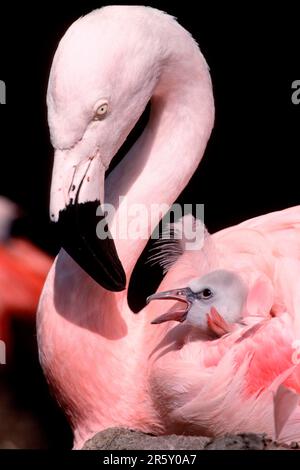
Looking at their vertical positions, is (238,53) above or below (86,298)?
above

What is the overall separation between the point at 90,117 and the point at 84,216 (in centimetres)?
29

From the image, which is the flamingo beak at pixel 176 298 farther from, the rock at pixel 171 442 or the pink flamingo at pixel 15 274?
the pink flamingo at pixel 15 274

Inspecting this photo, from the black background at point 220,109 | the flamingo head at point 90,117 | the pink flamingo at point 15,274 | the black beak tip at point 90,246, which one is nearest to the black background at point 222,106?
the black background at point 220,109

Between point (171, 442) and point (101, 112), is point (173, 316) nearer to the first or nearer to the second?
point (171, 442)

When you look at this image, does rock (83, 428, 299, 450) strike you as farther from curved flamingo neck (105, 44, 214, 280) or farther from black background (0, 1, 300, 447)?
black background (0, 1, 300, 447)

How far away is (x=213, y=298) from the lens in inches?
142

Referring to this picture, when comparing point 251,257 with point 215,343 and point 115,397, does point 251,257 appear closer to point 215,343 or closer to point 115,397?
point 215,343

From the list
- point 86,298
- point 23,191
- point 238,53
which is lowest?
point 23,191

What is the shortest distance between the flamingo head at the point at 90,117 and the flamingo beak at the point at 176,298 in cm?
13

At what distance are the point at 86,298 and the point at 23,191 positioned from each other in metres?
2.02

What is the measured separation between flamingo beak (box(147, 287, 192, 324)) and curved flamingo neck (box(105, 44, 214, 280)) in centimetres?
33

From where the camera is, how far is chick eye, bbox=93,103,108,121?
3.55 m

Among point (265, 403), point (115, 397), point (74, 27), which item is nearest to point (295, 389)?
point (265, 403)
